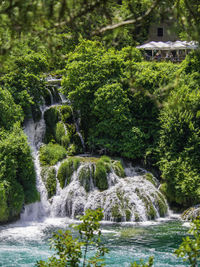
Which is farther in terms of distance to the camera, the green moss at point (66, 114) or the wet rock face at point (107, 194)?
the green moss at point (66, 114)

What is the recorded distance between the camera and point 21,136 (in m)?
16.9

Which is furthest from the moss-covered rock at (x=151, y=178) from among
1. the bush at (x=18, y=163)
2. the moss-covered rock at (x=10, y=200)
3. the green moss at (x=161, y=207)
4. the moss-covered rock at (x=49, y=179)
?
the moss-covered rock at (x=10, y=200)

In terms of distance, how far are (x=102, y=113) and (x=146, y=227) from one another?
6957 millimetres

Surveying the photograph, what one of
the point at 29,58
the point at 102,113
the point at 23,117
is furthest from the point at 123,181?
the point at 29,58

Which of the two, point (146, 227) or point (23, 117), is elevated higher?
point (23, 117)

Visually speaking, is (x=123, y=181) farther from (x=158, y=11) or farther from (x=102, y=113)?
(x=158, y=11)

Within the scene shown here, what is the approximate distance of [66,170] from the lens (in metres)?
17.9

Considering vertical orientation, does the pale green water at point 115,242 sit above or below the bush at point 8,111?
below

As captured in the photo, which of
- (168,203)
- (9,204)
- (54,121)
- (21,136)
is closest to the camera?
(9,204)

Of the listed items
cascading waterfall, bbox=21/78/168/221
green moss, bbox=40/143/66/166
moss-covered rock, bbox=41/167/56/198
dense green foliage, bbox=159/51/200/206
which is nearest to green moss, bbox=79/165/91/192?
cascading waterfall, bbox=21/78/168/221

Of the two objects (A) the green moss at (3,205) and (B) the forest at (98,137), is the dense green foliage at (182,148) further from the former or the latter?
(A) the green moss at (3,205)

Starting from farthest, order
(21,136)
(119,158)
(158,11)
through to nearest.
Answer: (119,158) < (21,136) < (158,11)

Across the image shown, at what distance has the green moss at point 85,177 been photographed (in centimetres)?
1766

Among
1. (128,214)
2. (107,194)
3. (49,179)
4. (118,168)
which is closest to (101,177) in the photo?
(107,194)
